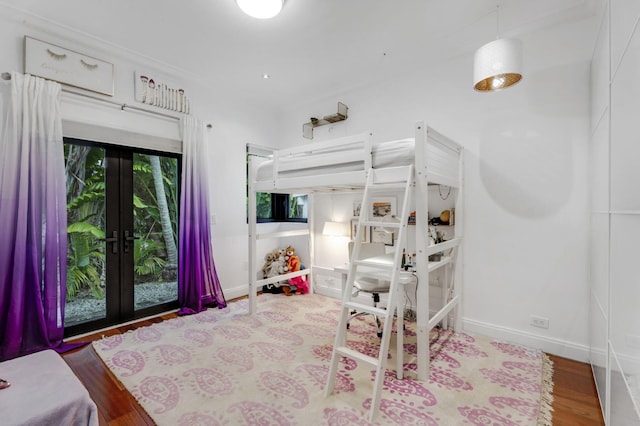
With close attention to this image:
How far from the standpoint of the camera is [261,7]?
2215 mm

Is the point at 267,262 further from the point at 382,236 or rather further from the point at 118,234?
the point at 118,234

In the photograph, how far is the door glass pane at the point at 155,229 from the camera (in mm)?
3320

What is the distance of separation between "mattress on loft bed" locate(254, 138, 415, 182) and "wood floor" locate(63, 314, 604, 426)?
191 cm

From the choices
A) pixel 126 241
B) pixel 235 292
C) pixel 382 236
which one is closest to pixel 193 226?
pixel 126 241

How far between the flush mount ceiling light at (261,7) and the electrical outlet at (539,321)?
133 inches

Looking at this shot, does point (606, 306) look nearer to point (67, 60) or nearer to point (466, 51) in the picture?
point (466, 51)

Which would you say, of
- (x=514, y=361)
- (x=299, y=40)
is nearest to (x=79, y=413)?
(x=514, y=361)

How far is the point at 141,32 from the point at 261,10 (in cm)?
129

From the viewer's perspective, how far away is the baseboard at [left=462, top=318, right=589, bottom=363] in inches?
96.6

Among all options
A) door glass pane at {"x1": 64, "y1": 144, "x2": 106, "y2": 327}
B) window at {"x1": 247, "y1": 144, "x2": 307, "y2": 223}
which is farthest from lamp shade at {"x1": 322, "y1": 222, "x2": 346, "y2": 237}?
door glass pane at {"x1": 64, "y1": 144, "x2": 106, "y2": 327}

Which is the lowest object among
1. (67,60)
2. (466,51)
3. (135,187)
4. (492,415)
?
(492,415)

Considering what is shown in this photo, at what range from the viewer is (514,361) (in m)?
2.41

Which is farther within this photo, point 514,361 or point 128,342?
point 128,342

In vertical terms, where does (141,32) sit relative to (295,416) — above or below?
above
